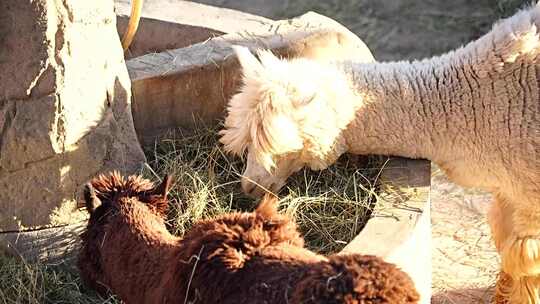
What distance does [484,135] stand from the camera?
4.63m

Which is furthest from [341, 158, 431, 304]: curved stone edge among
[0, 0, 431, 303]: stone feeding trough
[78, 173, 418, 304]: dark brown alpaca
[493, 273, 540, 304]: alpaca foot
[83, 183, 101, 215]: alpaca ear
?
[83, 183, 101, 215]: alpaca ear

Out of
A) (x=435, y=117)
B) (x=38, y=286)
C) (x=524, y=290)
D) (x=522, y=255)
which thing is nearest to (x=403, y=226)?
(x=435, y=117)

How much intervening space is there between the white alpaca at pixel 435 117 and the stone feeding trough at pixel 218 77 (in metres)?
0.21

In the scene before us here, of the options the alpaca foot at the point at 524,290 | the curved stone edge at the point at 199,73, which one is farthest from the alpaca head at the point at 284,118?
the alpaca foot at the point at 524,290

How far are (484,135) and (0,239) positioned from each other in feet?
7.82

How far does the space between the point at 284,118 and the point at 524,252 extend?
4.86 feet

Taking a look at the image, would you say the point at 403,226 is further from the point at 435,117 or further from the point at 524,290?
the point at 524,290

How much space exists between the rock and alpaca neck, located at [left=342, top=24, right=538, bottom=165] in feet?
4.07

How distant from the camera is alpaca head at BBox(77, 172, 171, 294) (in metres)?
3.89

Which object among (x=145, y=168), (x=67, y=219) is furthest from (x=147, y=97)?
(x=67, y=219)

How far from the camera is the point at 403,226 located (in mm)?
3928

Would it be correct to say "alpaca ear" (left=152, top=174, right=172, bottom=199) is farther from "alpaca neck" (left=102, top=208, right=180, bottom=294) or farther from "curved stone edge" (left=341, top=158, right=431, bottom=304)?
"curved stone edge" (left=341, top=158, right=431, bottom=304)

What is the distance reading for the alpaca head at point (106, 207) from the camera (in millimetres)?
3889

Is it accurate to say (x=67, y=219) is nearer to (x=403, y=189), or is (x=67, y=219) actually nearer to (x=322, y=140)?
(x=322, y=140)
